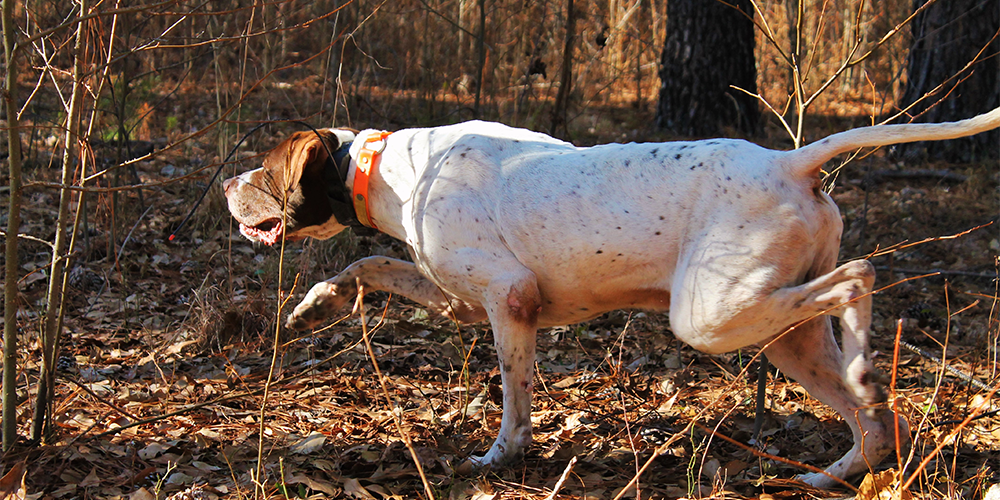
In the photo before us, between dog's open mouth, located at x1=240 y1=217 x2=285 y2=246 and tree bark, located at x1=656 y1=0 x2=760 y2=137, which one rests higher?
tree bark, located at x1=656 y1=0 x2=760 y2=137

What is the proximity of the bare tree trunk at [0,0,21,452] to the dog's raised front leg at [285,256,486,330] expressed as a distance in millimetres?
1175

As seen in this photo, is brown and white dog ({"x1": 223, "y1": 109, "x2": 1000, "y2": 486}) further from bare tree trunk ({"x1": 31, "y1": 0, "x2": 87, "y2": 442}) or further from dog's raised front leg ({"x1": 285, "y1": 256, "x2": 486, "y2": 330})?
bare tree trunk ({"x1": 31, "y1": 0, "x2": 87, "y2": 442})

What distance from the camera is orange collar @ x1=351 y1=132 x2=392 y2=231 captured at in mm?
3562

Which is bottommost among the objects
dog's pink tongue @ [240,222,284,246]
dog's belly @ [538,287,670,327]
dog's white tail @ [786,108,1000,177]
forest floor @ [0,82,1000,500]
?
forest floor @ [0,82,1000,500]

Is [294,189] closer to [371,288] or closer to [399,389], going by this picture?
[371,288]

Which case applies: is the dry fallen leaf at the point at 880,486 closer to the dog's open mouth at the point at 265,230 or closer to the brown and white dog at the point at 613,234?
the brown and white dog at the point at 613,234

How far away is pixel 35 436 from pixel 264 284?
1.81 meters

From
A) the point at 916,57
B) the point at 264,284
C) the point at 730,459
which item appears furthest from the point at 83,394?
the point at 916,57

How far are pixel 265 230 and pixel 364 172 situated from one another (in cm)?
67

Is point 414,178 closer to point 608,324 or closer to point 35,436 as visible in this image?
point 35,436

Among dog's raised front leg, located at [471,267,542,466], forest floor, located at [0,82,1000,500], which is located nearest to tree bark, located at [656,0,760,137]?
forest floor, located at [0,82,1000,500]

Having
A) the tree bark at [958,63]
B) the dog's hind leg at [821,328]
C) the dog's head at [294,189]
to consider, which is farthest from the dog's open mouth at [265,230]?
the tree bark at [958,63]

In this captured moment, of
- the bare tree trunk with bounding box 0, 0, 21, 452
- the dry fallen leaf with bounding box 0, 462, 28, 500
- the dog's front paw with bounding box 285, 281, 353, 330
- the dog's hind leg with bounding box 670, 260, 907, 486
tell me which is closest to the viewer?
the bare tree trunk with bounding box 0, 0, 21, 452

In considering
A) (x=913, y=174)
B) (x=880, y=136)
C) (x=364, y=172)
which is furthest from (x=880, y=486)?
(x=913, y=174)
